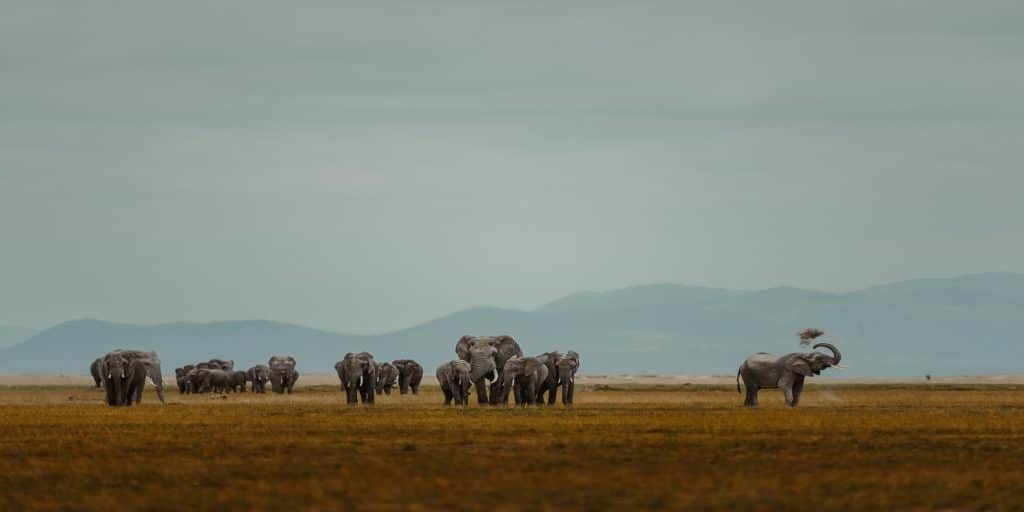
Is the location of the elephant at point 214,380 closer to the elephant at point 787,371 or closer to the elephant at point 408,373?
the elephant at point 408,373

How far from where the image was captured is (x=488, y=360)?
83.3 m

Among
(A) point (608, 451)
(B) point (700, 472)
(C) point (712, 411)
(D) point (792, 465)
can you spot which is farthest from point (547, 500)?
(C) point (712, 411)

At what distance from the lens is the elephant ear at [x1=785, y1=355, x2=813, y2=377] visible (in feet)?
261

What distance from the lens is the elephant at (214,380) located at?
431 feet

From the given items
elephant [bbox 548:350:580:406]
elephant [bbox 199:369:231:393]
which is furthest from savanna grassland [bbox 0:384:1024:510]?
elephant [bbox 199:369:231:393]

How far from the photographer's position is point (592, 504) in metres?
30.9

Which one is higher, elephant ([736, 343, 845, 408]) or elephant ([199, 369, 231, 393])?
elephant ([199, 369, 231, 393])

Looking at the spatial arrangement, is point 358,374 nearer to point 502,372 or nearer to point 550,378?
point 502,372

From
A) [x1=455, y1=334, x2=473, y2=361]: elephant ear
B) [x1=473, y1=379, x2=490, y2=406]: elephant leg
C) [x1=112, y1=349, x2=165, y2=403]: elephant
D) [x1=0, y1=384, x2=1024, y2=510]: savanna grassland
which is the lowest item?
[x1=0, y1=384, x2=1024, y2=510]: savanna grassland

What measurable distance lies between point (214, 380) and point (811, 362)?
62.1m

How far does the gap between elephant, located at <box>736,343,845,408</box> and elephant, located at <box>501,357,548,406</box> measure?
8829 mm

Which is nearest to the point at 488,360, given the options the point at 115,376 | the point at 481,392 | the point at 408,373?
the point at 481,392

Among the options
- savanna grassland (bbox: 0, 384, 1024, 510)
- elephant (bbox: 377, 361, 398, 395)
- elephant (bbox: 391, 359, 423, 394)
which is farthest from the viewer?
elephant (bbox: 391, 359, 423, 394)

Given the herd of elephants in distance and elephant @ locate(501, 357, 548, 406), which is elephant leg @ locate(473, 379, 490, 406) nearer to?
the herd of elephants in distance
